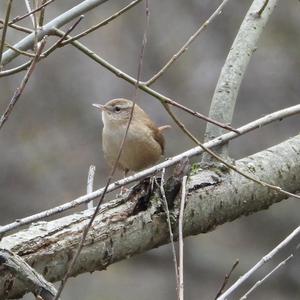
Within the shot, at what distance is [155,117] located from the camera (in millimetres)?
8469

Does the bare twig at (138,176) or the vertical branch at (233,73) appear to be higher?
the vertical branch at (233,73)

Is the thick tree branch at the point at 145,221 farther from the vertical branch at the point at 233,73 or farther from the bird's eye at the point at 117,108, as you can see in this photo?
the bird's eye at the point at 117,108

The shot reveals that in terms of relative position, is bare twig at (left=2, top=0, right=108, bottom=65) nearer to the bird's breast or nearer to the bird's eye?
the bird's breast

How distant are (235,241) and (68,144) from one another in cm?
192

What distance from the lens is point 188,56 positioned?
9.06 meters

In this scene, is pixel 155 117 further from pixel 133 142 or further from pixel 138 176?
pixel 138 176

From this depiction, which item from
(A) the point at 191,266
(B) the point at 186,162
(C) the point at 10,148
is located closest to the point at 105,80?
(C) the point at 10,148

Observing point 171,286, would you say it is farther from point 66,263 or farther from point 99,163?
point 66,263

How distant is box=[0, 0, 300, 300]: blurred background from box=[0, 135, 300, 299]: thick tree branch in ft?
16.1

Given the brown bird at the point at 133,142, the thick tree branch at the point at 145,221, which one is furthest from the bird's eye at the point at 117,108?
the thick tree branch at the point at 145,221

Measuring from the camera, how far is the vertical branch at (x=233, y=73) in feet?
11.6

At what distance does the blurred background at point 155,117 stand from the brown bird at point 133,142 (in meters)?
3.64

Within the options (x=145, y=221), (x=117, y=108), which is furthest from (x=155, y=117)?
(x=145, y=221)

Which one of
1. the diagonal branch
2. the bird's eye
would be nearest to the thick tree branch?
the diagonal branch
